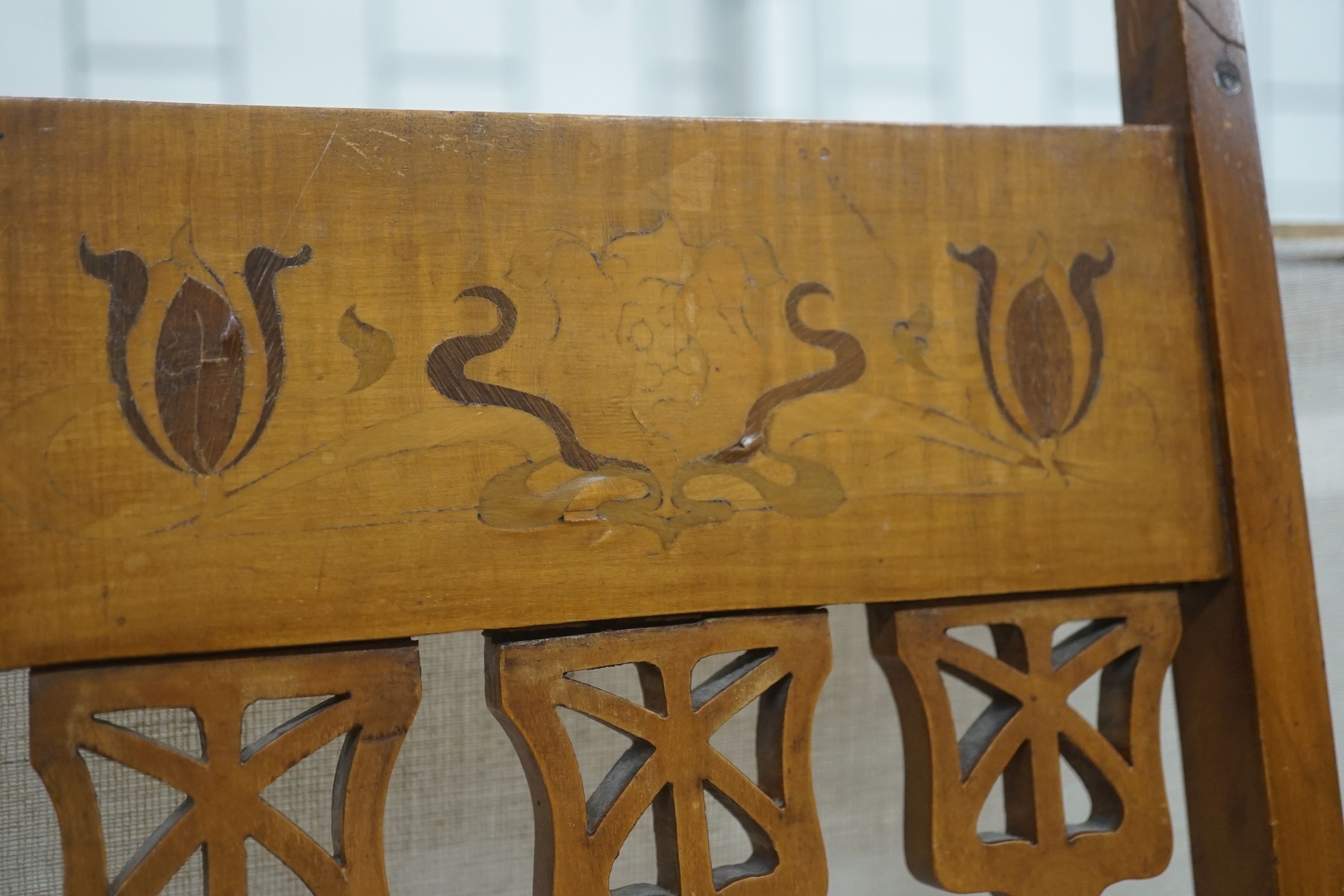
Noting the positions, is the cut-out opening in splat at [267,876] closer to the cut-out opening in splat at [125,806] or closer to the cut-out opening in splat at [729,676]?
the cut-out opening in splat at [125,806]

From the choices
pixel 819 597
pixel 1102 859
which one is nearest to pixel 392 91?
pixel 819 597

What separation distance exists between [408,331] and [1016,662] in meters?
0.30

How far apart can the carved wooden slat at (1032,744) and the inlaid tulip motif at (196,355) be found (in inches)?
11.0

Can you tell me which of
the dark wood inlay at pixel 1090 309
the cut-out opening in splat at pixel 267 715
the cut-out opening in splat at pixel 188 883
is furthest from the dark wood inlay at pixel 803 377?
the cut-out opening in splat at pixel 188 883

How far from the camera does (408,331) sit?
393 mm

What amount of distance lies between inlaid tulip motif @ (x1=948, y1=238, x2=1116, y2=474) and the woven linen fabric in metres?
0.28

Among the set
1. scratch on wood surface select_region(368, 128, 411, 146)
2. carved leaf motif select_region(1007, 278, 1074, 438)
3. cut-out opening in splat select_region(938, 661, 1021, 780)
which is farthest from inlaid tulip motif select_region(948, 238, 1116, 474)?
scratch on wood surface select_region(368, 128, 411, 146)

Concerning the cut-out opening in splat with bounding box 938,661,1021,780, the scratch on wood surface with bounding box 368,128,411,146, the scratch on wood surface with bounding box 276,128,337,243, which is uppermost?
the scratch on wood surface with bounding box 368,128,411,146

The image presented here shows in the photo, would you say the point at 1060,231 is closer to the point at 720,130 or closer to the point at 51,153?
the point at 720,130

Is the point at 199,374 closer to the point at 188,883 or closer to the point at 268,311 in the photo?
the point at 268,311

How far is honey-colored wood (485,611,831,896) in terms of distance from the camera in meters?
0.40

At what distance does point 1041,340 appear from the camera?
46 centimetres

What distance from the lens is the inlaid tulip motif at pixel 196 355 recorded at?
37 centimetres

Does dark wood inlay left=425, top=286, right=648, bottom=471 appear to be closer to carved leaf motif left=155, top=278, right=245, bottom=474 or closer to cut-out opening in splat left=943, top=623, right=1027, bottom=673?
carved leaf motif left=155, top=278, right=245, bottom=474
